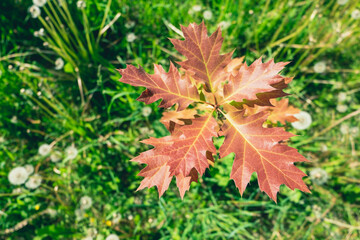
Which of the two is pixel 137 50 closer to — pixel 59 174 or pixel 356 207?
pixel 59 174

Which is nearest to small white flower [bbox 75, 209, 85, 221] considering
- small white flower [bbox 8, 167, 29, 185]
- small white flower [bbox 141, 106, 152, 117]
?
small white flower [bbox 8, 167, 29, 185]

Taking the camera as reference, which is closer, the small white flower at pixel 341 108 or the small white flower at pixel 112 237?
the small white flower at pixel 112 237

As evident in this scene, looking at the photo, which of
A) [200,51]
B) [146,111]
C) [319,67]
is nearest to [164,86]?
[200,51]

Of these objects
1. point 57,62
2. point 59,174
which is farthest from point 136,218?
point 57,62

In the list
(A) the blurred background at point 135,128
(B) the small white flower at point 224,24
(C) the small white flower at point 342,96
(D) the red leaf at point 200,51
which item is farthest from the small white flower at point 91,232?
(C) the small white flower at point 342,96

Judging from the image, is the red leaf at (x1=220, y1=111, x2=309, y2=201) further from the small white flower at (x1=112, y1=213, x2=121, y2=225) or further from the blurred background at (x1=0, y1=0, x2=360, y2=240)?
the small white flower at (x1=112, y1=213, x2=121, y2=225)

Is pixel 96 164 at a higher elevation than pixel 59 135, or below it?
below

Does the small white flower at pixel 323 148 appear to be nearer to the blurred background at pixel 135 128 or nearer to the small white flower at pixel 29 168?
the blurred background at pixel 135 128
